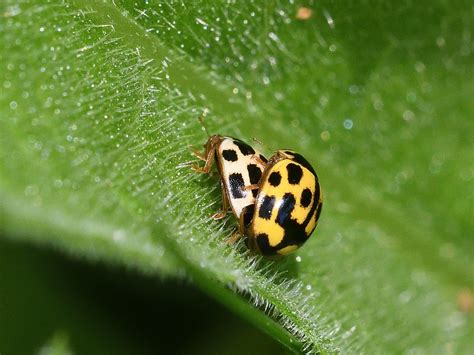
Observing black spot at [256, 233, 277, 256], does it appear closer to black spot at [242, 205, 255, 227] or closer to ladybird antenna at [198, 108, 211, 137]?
black spot at [242, 205, 255, 227]

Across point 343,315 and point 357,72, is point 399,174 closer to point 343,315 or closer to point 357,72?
point 357,72

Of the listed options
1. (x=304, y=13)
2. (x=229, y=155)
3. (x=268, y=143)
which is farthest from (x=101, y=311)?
(x=304, y=13)

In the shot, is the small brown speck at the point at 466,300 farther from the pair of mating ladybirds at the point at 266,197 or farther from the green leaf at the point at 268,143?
the pair of mating ladybirds at the point at 266,197

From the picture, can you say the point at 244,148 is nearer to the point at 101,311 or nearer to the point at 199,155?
the point at 199,155

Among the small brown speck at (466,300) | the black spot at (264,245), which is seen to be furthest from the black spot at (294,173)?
the small brown speck at (466,300)

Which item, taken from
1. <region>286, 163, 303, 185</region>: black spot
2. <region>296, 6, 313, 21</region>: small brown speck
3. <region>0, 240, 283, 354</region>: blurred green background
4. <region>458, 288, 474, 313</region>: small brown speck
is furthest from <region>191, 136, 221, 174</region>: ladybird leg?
<region>458, 288, 474, 313</region>: small brown speck

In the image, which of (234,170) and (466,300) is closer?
(234,170)
